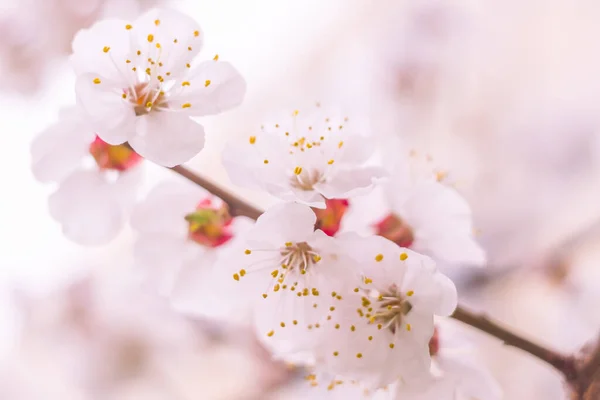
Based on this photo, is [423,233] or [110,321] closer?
[423,233]

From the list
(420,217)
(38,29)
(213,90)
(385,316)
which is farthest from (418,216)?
(38,29)

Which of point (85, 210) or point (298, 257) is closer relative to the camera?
point (298, 257)

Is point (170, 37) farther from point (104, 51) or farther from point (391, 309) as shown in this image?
point (391, 309)

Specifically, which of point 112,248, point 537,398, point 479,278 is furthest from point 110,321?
point 537,398

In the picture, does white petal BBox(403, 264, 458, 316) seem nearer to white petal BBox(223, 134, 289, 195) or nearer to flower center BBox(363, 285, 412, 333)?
flower center BBox(363, 285, 412, 333)

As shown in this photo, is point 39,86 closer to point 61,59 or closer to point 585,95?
point 61,59

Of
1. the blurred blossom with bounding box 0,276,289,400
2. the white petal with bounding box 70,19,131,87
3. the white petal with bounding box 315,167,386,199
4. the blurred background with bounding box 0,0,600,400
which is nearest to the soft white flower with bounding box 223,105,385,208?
the white petal with bounding box 315,167,386,199

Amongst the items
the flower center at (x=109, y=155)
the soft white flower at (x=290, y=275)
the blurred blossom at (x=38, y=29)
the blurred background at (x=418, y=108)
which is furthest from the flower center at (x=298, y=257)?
the blurred blossom at (x=38, y=29)
